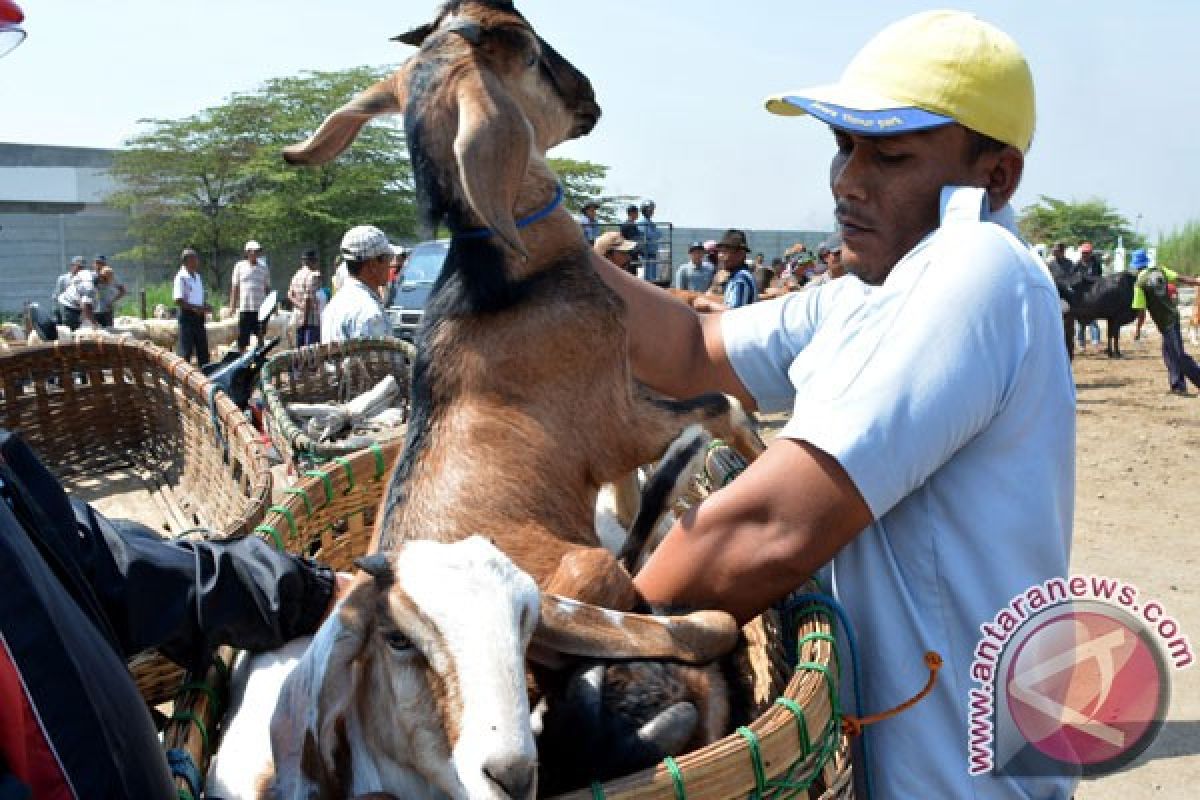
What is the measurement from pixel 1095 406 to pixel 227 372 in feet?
38.8

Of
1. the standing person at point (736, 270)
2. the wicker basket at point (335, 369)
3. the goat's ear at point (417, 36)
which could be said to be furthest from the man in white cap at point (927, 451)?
the standing person at point (736, 270)

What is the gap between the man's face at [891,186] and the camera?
175 centimetres

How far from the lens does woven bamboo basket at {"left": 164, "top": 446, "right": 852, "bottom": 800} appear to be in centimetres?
130

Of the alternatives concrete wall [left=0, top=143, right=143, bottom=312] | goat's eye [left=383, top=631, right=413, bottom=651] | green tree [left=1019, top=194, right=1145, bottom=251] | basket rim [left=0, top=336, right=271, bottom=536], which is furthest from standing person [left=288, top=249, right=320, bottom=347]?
green tree [left=1019, top=194, right=1145, bottom=251]

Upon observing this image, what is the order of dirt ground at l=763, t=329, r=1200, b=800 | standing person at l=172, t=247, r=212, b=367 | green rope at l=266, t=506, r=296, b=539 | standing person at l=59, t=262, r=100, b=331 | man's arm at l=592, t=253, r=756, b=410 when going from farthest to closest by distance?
standing person at l=59, t=262, r=100, b=331 → standing person at l=172, t=247, r=212, b=367 → dirt ground at l=763, t=329, r=1200, b=800 → man's arm at l=592, t=253, r=756, b=410 → green rope at l=266, t=506, r=296, b=539

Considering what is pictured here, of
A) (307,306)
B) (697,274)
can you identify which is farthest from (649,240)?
(307,306)

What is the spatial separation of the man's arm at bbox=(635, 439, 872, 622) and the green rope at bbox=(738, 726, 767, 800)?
0.35 meters

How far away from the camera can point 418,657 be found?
4.46ft

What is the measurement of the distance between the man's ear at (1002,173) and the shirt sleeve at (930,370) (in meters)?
0.27

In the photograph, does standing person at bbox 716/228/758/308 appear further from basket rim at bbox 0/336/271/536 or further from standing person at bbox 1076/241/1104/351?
standing person at bbox 1076/241/1104/351

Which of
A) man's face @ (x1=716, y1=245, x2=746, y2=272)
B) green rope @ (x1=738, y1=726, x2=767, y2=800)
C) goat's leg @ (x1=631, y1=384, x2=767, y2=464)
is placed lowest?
green rope @ (x1=738, y1=726, x2=767, y2=800)

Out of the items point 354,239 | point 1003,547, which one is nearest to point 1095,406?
point 354,239

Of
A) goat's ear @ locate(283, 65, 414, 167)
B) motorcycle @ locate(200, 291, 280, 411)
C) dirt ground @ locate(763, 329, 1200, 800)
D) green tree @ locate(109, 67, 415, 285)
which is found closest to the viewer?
goat's ear @ locate(283, 65, 414, 167)

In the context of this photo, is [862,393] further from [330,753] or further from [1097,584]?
[330,753]
